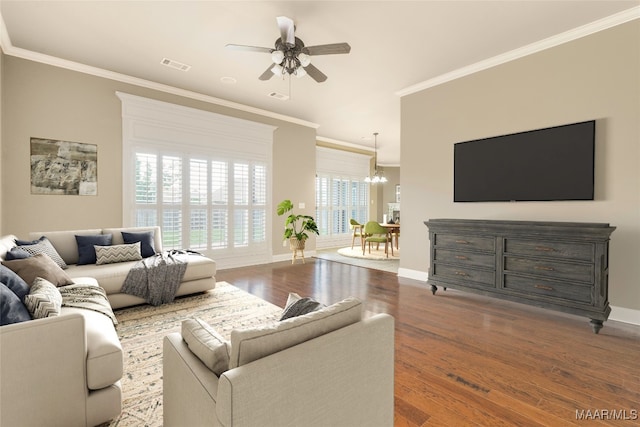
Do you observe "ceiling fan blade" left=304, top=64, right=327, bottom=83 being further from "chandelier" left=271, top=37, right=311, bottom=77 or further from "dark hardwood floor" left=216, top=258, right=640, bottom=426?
"dark hardwood floor" left=216, top=258, right=640, bottom=426

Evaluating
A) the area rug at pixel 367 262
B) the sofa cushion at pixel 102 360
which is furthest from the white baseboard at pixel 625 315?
the sofa cushion at pixel 102 360

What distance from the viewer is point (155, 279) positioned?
343 centimetres

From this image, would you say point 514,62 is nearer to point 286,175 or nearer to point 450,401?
point 450,401

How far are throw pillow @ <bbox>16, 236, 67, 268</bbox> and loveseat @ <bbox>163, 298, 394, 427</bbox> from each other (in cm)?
276

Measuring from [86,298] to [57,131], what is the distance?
3.09 metres

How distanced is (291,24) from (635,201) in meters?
3.89

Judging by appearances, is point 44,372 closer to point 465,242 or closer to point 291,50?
point 291,50

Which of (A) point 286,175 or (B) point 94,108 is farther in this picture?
(A) point 286,175

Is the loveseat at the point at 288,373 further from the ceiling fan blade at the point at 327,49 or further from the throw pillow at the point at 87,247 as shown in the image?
the throw pillow at the point at 87,247

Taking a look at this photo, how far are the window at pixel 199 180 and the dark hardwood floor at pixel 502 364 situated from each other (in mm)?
2165

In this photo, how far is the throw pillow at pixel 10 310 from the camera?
1448 mm

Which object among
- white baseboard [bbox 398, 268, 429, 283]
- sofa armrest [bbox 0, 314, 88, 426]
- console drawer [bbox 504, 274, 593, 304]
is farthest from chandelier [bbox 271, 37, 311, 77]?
white baseboard [bbox 398, 268, 429, 283]

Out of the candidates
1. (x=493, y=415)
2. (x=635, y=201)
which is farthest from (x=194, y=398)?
(x=635, y=201)

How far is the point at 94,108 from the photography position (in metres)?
4.35
